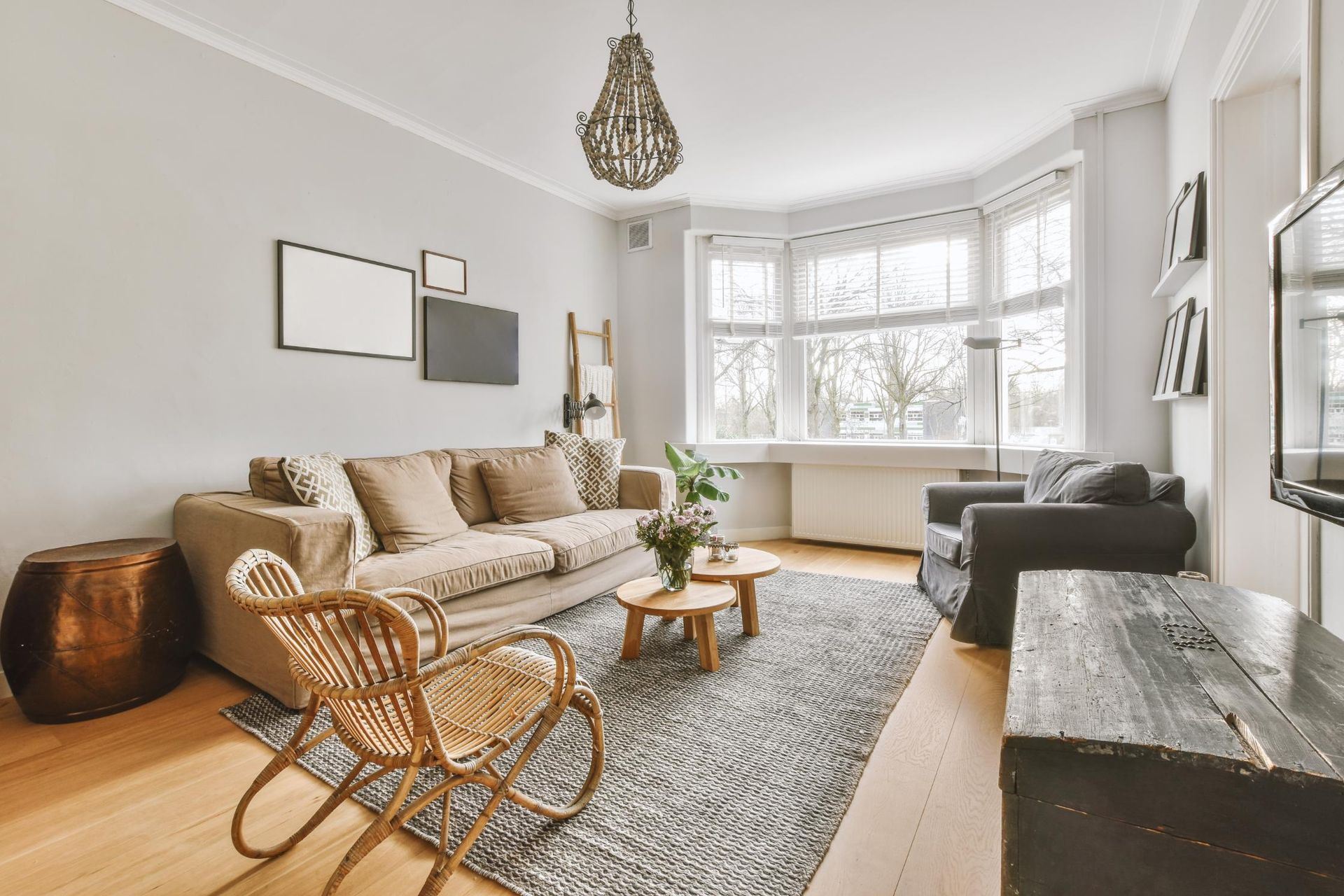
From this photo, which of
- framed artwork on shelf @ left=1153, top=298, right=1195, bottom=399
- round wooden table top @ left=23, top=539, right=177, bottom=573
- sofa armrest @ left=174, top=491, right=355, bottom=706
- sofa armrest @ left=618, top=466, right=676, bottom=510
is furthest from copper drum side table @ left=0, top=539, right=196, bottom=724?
framed artwork on shelf @ left=1153, top=298, right=1195, bottom=399

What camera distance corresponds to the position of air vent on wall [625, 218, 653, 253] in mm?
5039

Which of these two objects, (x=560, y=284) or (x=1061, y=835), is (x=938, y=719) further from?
(x=560, y=284)

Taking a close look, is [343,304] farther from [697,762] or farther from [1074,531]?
[1074,531]

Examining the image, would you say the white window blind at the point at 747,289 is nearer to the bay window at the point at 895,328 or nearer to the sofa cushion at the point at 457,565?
the bay window at the point at 895,328

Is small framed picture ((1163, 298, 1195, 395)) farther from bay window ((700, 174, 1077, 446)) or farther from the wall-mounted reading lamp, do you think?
the wall-mounted reading lamp

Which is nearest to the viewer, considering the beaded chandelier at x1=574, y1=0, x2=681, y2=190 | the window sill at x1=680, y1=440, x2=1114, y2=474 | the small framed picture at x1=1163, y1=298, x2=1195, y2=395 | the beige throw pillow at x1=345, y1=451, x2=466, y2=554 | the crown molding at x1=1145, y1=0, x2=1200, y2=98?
the beaded chandelier at x1=574, y1=0, x2=681, y2=190

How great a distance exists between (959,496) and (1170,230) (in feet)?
5.25

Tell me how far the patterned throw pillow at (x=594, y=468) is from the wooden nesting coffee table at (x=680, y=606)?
1288 millimetres

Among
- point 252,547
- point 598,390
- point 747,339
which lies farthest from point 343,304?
point 747,339

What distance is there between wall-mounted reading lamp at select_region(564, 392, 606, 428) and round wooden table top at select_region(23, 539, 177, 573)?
2.56 m

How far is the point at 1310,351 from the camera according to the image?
127 cm

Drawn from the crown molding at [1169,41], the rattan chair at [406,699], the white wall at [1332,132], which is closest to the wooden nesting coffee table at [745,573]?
the rattan chair at [406,699]

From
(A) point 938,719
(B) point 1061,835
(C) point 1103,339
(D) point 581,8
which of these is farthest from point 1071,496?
(D) point 581,8

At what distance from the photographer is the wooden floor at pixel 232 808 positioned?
139cm
